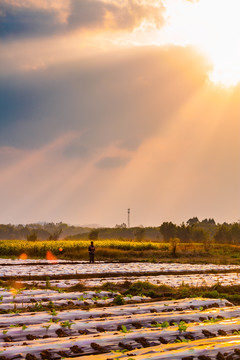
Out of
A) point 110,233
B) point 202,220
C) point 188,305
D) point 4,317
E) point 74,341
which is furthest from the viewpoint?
point 202,220

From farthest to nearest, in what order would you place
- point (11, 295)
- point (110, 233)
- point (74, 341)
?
point (110, 233)
point (11, 295)
point (74, 341)

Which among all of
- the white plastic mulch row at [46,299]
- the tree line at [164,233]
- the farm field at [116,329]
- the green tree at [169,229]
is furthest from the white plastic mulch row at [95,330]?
the green tree at [169,229]

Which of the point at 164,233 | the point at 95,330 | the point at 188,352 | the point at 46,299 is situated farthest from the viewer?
the point at 164,233

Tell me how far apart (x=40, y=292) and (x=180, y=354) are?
20.3 ft

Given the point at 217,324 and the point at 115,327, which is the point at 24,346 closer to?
the point at 115,327

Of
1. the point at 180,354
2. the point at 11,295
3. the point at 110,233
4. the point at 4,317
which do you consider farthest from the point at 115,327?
the point at 110,233

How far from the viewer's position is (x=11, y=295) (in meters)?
10.1

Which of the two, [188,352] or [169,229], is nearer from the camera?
[188,352]

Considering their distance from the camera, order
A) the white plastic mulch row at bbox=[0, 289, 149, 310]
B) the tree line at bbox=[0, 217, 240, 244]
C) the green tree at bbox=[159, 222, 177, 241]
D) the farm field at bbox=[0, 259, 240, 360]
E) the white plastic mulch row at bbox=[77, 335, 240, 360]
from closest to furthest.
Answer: the white plastic mulch row at bbox=[77, 335, 240, 360], the farm field at bbox=[0, 259, 240, 360], the white plastic mulch row at bbox=[0, 289, 149, 310], the tree line at bbox=[0, 217, 240, 244], the green tree at bbox=[159, 222, 177, 241]

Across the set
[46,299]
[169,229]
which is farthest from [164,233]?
[46,299]

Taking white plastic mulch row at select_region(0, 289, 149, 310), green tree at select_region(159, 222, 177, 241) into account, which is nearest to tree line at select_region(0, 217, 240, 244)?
green tree at select_region(159, 222, 177, 241)

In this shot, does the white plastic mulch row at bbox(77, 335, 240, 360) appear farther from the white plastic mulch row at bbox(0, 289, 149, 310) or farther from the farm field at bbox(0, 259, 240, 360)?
the white plastic mulch row at bbox(0, 289, 149, 310)

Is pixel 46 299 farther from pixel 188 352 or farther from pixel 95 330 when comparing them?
pixel 188 352

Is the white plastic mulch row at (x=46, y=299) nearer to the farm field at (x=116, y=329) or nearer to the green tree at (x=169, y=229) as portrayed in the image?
the farm field at (x=116, y=329)
